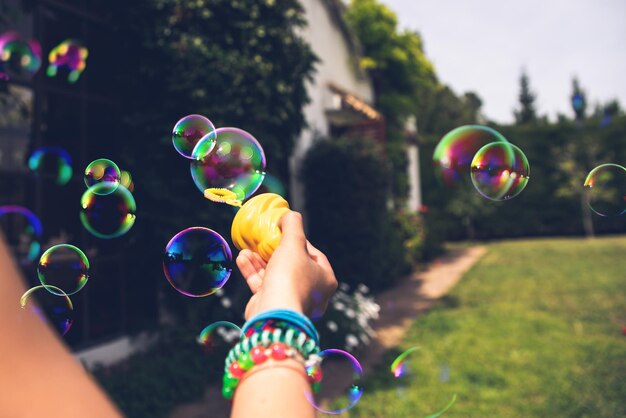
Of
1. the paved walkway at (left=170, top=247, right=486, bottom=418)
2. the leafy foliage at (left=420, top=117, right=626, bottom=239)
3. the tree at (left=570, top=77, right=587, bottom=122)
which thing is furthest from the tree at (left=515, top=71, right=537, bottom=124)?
the paved walkway at (left=170, top=247, right=486, bottom=418)

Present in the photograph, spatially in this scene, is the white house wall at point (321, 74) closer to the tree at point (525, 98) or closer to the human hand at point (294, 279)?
the human hand at point (294, 279)

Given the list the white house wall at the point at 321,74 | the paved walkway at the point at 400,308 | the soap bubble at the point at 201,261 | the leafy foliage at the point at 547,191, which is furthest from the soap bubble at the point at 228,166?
the leafy foliage at the point at 547,191

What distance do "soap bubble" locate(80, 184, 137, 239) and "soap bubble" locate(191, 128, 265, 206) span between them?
0.44 m

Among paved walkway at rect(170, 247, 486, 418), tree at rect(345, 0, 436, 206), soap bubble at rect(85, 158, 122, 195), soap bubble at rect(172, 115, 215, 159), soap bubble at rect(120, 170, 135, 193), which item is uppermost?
tree at rect(345, 0, 436, 206)

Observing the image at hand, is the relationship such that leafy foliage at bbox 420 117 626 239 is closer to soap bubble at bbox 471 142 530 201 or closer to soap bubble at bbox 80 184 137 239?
soap bubble at bbox 471 142 530 201

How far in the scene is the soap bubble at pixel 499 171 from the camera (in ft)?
7.50

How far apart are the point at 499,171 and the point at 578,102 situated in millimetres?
5091

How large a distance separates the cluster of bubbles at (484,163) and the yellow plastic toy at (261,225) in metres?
1.35

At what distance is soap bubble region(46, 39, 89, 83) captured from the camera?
13.8ft

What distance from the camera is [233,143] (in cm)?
203

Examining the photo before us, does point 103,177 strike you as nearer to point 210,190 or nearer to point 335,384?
point 210,190

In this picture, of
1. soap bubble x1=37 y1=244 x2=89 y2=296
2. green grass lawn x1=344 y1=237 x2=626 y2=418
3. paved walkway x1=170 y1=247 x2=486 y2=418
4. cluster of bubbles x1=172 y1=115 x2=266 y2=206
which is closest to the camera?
soap bubble x1=37 y1=244 x2=89 y2=296

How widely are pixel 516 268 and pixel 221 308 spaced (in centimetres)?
858

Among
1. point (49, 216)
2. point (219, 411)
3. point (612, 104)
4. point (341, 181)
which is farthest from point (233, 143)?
point (612, 104)
